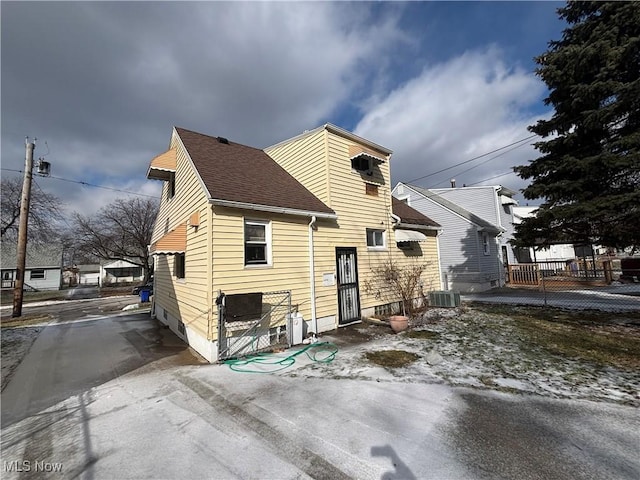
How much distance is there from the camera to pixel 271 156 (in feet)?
38.5

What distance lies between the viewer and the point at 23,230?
45.7ft

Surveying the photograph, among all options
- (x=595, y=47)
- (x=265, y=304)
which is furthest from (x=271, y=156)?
(x=595, y=47)

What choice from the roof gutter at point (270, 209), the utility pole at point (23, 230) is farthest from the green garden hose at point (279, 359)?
the utility pole at point (23, 230)

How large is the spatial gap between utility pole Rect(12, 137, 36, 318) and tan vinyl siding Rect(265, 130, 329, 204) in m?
13.6

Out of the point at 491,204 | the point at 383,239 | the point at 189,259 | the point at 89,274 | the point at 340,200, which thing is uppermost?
the point at 491,204

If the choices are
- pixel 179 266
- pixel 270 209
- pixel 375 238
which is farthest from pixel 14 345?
pixel 375 238

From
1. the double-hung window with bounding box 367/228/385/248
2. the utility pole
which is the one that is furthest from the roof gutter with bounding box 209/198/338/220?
the utility pole

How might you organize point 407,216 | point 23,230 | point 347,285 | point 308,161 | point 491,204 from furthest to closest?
point 491,204 < point 23,230 < point 407,216 < point 308,161 < point 347,285

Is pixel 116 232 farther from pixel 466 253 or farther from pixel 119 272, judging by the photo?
pixel 466 253

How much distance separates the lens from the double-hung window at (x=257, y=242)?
7.19 m

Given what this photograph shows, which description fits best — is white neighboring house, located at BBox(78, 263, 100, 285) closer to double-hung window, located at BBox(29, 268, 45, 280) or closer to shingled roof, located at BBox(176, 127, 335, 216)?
double-hung window, located at BBox(29, 268, 45, 280)

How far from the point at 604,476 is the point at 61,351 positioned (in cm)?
1106

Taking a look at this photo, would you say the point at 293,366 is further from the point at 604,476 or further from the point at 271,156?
the point at 271,156

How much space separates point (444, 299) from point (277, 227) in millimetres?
8232
